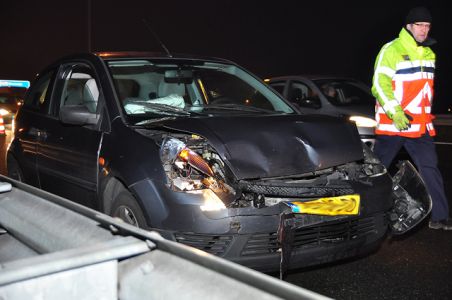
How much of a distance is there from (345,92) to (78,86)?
226 inches

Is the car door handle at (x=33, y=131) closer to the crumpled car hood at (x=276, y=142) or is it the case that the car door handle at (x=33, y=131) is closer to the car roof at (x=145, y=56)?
the car roof at (x=145, y=56)

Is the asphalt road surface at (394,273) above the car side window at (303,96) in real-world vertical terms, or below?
below

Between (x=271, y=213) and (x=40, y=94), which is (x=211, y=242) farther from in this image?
(x=40, y=94)

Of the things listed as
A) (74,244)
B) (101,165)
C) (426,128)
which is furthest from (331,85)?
(74,244)

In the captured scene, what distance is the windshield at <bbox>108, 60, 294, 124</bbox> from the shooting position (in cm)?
450

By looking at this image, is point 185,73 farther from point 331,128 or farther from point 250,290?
point 250,290

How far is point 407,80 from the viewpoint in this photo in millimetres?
5086

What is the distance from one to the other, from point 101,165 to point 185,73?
1.50 m

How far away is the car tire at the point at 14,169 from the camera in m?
5.46

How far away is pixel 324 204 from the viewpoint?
11.4 feet

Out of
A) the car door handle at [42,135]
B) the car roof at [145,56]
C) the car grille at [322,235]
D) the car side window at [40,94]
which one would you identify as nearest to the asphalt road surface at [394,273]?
the car grille at [322,235]

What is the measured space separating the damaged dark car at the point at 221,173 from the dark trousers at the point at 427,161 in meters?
0.44

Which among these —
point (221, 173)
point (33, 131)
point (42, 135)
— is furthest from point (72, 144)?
point (221, 173)

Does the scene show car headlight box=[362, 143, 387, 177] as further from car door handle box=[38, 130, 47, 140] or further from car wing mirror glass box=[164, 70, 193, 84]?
car door handle box=[38, 130, 47, 140]
